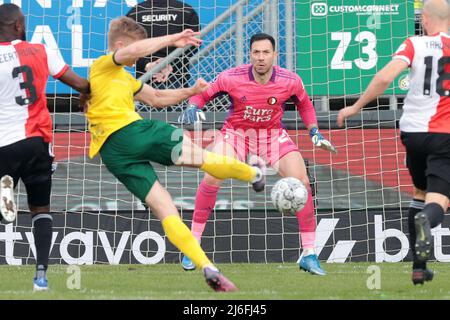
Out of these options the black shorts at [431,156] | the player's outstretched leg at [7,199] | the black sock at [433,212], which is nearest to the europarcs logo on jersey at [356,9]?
the black shorts at [431,156]

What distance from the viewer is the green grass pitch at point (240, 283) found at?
22.8 ft

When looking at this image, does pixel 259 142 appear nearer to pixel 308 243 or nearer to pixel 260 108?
pixel 260 108

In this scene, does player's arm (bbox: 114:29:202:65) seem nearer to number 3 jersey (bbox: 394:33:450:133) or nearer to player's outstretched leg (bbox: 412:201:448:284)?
number 3 jersey (bbox: 394:33:450:133)

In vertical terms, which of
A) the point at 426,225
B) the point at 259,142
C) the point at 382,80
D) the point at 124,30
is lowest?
the point at 426,225

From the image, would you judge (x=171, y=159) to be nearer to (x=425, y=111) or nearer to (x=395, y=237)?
(x=425, y=111)

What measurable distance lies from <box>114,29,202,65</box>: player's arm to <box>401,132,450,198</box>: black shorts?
1.80m

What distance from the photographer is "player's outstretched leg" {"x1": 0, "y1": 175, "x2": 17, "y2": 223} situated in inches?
276

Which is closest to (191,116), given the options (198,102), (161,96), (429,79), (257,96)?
(198,102)

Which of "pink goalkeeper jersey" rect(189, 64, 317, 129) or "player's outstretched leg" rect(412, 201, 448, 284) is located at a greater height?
"pink goalkeeper jersey" rect(189, 64, 317, 129)

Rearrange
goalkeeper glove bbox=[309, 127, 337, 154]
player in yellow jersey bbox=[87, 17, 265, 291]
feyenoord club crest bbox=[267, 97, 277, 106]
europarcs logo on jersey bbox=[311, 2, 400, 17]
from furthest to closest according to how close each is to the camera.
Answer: europarcs logo on jersey bbox=[311, 2, 400, 17] < feyenoord club crest bbox=[267, 97, 277, 106] < goalkeeper glove bbox=[309, 127, 337, 154] < player in yellow jersey bbox=[87, 17, 265, 291]

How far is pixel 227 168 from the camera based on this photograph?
7.50 meters

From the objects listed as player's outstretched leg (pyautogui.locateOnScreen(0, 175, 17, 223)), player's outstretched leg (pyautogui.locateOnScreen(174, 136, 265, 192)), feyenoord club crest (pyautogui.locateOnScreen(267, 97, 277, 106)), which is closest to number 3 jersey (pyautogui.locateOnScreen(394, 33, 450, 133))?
player's outstretched leg (pyautogui.locateOnScreen(174, 136, 265, 192))

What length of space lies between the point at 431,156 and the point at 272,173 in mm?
4978

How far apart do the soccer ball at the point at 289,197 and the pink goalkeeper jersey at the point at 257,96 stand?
2132 mm
